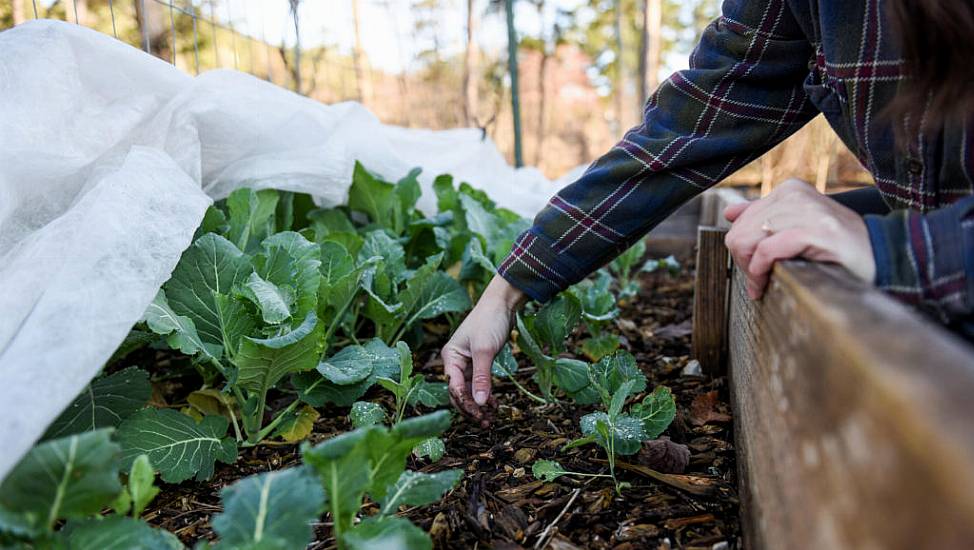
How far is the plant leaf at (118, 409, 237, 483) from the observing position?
1.15 metres

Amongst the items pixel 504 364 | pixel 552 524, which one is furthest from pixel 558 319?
pixel 552 524

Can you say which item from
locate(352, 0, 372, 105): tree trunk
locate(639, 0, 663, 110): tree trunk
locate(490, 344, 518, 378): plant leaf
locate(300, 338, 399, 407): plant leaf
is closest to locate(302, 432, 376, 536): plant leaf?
locate(300, 338, 399, 407): plant leaf

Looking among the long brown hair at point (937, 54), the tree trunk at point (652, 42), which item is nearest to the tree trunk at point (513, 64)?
the tree trunk at point (652, 42)

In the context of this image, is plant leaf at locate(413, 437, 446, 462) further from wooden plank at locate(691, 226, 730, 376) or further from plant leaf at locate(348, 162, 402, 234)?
plant leaf at locate(348, 162, 402, 234)

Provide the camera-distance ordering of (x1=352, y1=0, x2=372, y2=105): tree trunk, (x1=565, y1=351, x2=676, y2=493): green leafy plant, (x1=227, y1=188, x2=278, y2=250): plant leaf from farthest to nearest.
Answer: (x1=352, y1=0, x2=372, y2=105): tree trunk
(x1=227, y1=188, x2=278, y2=250): plant leaf
(x1=565, y1=351, x2=676, y2=493): green leafy plant

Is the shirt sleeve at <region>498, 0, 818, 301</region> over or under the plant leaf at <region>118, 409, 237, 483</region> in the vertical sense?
over

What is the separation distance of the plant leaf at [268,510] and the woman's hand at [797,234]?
570 millimetres

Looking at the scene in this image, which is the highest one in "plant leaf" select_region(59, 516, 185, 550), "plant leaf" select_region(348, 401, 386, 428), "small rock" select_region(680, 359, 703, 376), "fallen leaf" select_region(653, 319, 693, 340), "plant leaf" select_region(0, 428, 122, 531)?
"plant leaf" select_region(0, 428, 122, 531)

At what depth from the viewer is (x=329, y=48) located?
4363mm

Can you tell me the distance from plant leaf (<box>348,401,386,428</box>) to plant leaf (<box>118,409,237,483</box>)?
22 cm

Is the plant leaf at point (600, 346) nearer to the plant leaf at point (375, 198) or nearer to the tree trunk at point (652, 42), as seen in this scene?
the plant leaf at point (375, 198)

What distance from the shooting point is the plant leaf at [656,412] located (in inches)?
46.1

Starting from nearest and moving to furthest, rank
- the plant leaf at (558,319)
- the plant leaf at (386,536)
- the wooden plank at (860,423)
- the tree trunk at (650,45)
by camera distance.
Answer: the wooden plank at (860,423) < the plant leaf at (386,536) < the plant leaf at (558,319) < the tree trunk at (650,45)

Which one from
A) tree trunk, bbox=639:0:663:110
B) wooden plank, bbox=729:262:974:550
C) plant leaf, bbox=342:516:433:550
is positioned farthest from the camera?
tree trunk, bbox=639:0:663:110
